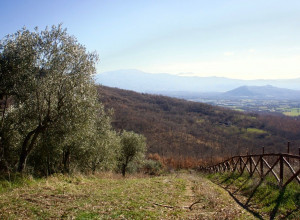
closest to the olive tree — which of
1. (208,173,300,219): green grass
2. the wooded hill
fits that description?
(208,173,300,219): green grass

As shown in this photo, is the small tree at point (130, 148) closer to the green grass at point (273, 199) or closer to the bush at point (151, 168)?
the bush at point (151, 168)

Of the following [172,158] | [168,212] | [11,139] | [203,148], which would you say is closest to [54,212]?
A: [168,212]

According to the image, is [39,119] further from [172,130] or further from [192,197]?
[172,130]

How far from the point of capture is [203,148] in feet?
269

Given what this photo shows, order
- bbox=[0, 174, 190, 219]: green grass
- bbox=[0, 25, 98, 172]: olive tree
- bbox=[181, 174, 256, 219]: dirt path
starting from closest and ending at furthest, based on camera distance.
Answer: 1. bbox=[0, 174, 190, 219]: green grass
2. bbox=[181, 174, 256, 219]: dirt path
3. bbox=[0, 25, 98, 172]: olive tree

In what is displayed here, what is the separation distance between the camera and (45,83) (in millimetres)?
12250

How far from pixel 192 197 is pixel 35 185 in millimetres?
8781

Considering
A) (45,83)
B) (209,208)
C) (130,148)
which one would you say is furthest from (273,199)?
(130,148)

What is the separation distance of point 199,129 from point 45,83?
97.2 m

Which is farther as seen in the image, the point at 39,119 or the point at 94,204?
the point at 39,119

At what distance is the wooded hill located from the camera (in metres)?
76.9

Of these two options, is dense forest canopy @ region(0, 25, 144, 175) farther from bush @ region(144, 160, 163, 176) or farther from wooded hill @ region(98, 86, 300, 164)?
wooded hill @ region(98, 86, 300, 164)

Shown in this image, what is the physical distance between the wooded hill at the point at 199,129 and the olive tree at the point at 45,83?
182 feet

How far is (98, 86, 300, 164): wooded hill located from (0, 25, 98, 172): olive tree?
5548 centimetres
